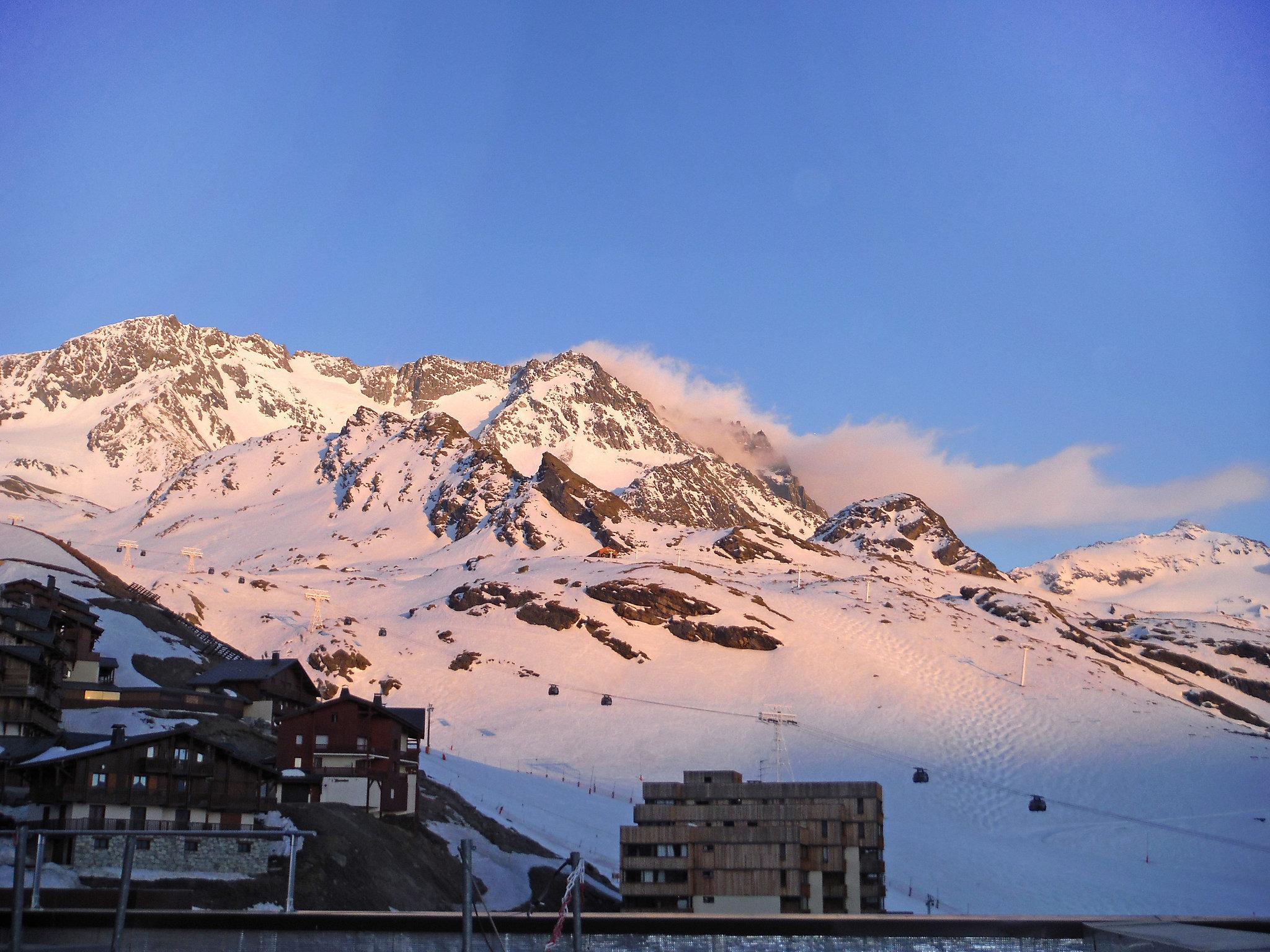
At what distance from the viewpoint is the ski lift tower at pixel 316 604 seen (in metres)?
157

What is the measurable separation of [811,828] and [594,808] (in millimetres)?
32593

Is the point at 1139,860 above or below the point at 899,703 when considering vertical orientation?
below

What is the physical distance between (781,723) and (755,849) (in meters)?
75.8

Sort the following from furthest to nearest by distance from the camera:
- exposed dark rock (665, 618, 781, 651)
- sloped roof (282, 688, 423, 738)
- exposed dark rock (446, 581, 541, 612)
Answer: exposed dark rock (446, 581, 541, 612) < exposed dark rock (665, 618, 781, 651) < sloped roof (282, 688, 423, 738)

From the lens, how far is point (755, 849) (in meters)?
68.7

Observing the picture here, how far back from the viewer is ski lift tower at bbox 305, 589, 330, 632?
6181 inches

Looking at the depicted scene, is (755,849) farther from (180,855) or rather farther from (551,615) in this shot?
(551,615)

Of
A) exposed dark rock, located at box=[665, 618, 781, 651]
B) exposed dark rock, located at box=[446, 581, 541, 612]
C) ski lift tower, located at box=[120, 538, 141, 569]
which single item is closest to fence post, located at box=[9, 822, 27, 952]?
exposed dark rock, located at box=[665, 618, 781, 651]

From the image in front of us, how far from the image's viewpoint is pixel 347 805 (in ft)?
223

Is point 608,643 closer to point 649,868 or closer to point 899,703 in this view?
point 899,703

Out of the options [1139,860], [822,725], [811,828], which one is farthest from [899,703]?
[811,828]

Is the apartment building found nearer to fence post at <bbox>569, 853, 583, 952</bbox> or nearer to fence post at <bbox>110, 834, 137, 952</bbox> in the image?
fence post at <bbox>110, 834, 137, 952</bbox>

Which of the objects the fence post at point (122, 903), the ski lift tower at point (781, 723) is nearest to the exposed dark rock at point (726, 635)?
the ski lift tower at point (781, 723)

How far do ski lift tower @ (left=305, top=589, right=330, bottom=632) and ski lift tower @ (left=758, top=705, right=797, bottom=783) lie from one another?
Answer: 2125 inches
